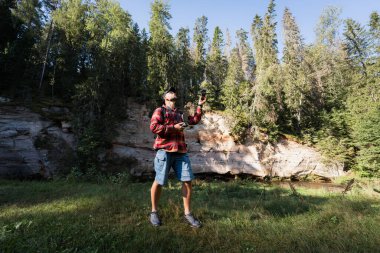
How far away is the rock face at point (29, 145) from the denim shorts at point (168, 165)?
15.8 m

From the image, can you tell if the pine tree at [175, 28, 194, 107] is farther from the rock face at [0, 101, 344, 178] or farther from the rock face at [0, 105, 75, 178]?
the rock face at [0, 105, 75, 178]

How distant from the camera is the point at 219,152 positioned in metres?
23.8

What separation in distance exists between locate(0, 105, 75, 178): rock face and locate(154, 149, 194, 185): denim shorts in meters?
15.8

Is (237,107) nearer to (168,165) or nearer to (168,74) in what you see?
(168,74)

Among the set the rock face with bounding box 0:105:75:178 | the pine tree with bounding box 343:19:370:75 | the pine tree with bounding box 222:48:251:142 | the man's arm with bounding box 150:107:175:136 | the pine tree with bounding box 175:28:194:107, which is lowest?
the rock face with bounding box 0:105:75:178

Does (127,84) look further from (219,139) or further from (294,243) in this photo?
(294,243)

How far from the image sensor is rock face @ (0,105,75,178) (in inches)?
657

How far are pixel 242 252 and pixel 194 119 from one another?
2455 millimetres

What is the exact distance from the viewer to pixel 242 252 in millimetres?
3170

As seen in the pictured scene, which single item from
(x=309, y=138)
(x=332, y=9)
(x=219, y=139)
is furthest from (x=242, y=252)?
(x=332, y=9)

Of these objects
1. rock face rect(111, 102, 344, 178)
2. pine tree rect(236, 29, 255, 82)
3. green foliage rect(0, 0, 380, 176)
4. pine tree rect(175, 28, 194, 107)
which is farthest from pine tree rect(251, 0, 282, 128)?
pine tree rect(236, 29, 255, 82)

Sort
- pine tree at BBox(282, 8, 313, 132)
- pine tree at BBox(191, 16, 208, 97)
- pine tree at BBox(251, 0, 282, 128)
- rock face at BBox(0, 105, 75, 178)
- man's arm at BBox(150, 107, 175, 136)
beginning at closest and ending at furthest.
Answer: man's arm at BBox(150, 107, 175, 136), rock face at BBox(0, 105, 75, 178), pine tree at BBox(251, 0, 282, 128), pine tree at BBox(282, 8, 313, 132), pine tree at BBox(191, 16, 208, 97)

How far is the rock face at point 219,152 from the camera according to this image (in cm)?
2184

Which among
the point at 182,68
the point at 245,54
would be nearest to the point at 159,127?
the point at 182,68
